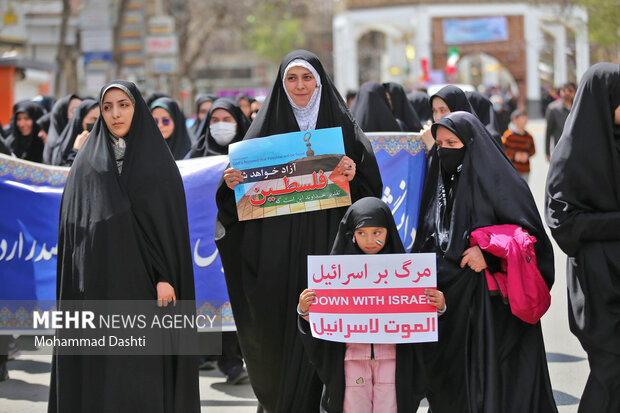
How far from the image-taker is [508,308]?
450 centimetres

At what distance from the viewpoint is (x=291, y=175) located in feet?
16.0

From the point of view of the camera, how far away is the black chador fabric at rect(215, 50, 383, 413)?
16.0ft

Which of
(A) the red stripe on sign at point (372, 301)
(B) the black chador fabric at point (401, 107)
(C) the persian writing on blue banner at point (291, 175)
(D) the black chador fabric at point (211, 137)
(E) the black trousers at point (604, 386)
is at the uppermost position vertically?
(B) the black chador fabric at point (401, 107)

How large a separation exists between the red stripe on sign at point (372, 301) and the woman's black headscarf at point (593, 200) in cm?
65

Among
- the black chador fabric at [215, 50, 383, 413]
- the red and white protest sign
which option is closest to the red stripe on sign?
the red and white protest sign

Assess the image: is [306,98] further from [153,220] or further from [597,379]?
[597,379]

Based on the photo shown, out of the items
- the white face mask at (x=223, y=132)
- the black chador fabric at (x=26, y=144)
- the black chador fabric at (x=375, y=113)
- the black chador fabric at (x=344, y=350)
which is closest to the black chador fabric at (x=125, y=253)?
the black chador fabric at (x=344, y=350)

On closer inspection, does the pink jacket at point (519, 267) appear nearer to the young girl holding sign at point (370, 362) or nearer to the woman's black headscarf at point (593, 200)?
the woman's black headscarf at point (593, 200)

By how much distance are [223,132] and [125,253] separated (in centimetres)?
294

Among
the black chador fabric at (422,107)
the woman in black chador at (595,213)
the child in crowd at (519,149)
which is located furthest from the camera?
the child in crowd at (519,149)

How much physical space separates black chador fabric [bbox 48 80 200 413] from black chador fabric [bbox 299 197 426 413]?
2.04 feet

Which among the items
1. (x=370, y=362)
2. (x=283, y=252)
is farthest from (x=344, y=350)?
(x=283, y=252)

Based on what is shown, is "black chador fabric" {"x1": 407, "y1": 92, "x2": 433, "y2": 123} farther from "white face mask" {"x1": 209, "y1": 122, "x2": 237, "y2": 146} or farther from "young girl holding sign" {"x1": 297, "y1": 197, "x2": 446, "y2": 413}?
"young girl holding sign" {"x1": 297, "y1": 197, "x2": 446, "y2": 413}

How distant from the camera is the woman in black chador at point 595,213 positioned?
4.22 m
